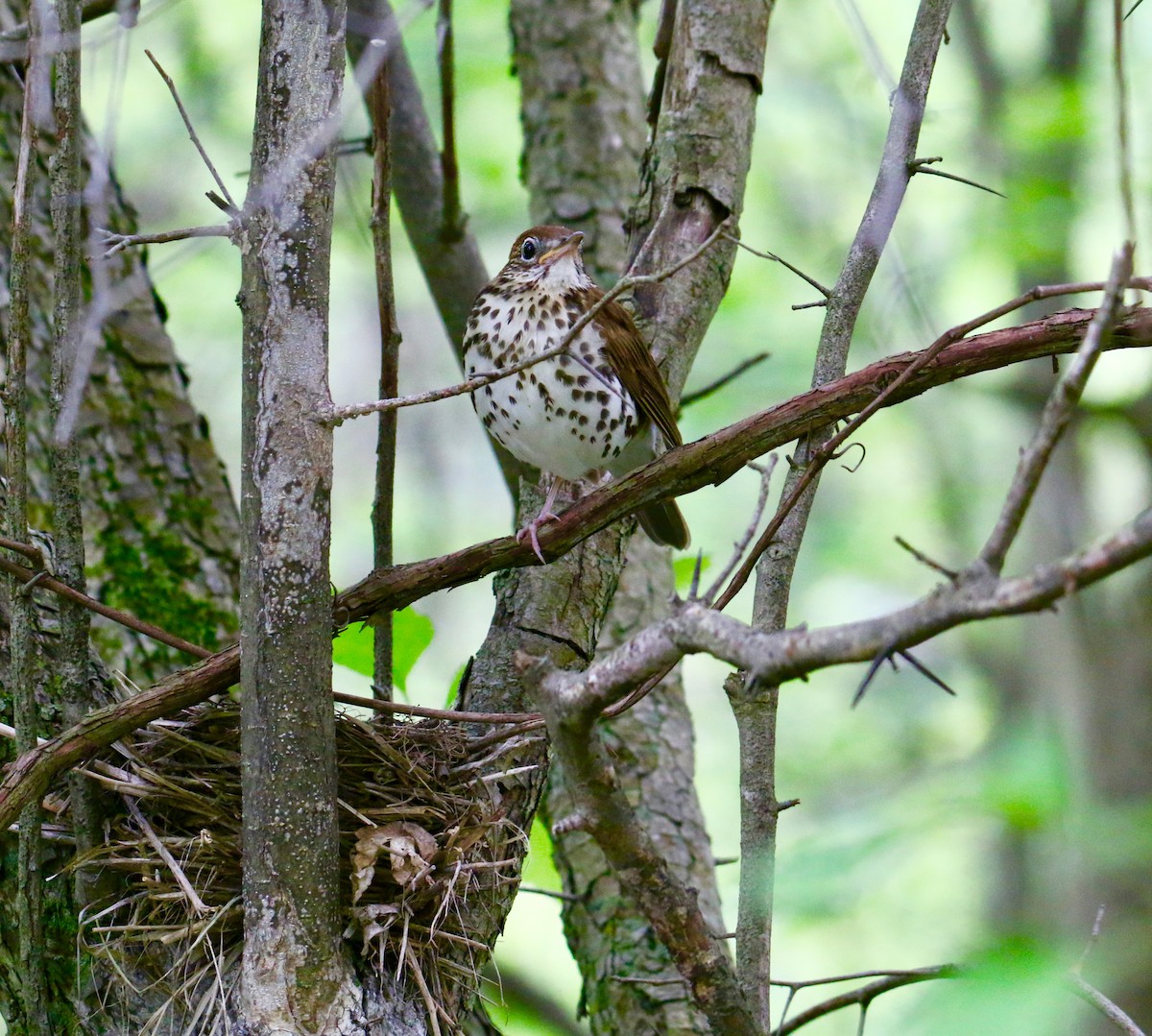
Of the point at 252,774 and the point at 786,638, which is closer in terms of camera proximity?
the point at 786,638

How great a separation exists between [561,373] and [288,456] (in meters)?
1.45

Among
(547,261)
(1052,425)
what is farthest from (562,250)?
(1052,425)

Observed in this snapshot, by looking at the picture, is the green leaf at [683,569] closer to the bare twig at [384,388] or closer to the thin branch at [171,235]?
the bare twig at [384,388]

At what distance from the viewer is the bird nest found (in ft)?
8.47

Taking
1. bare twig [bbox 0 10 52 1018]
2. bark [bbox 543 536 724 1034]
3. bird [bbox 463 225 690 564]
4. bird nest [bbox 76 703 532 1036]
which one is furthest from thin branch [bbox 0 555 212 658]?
bark [bbox 543 536 724 1034]

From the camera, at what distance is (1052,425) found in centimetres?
146

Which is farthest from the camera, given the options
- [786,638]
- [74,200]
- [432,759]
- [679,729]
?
[679,729]

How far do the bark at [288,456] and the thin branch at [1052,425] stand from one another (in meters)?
1.31

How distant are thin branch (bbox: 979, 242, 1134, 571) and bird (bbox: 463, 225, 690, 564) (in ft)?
6.94

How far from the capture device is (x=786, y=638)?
162 centimetres

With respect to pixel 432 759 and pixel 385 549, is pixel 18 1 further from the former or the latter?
pixel 432 759

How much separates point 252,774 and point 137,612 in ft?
5.61

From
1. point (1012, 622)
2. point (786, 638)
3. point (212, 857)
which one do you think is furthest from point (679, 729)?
point (1012, 622)

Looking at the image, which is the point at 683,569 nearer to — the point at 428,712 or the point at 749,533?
the point at 428,712
